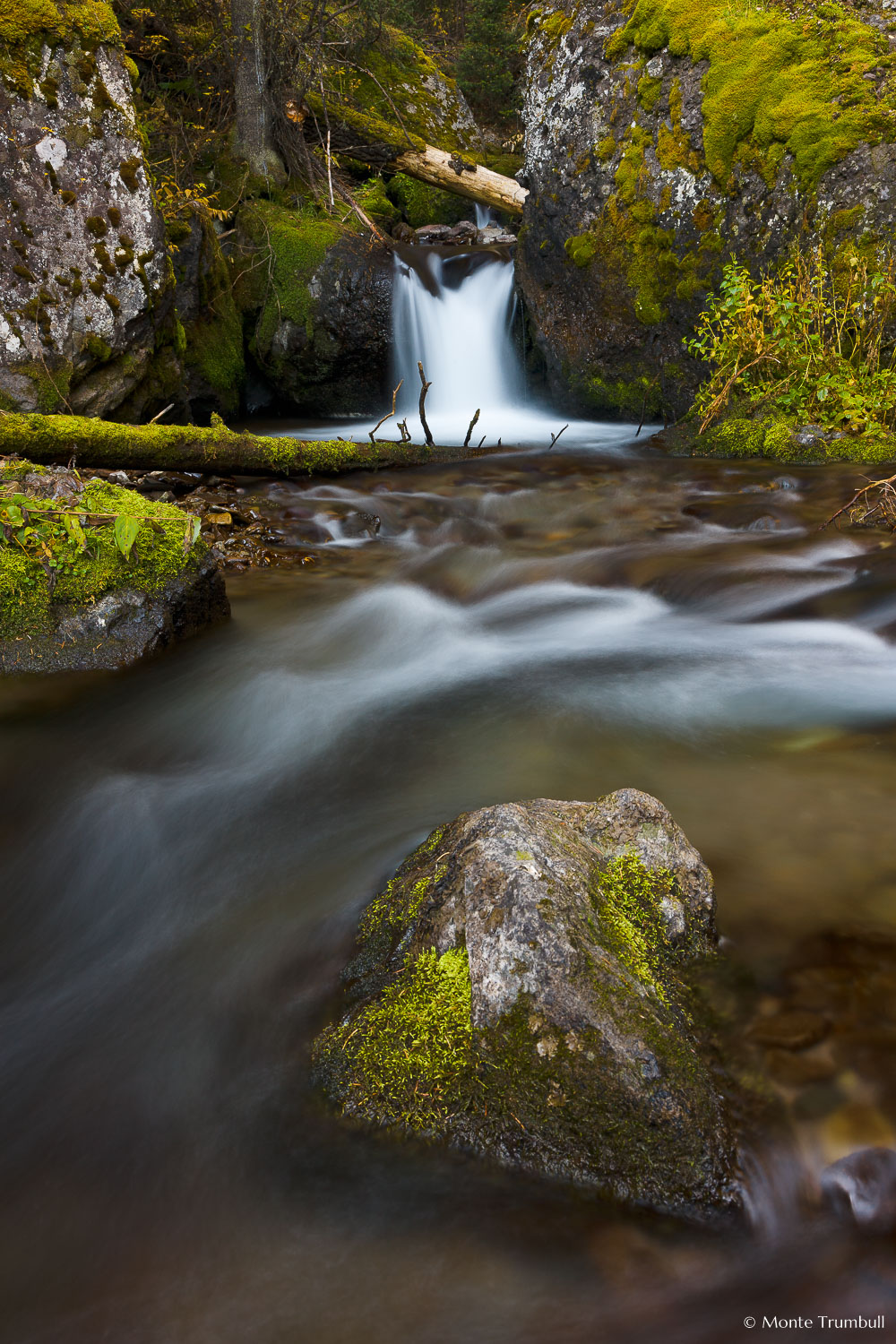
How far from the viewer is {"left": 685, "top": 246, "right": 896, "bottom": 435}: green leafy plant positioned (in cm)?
728

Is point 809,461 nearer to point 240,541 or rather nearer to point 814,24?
point 814,24

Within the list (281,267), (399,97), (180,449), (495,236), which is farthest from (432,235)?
(180,449)

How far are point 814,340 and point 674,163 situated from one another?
3004mm

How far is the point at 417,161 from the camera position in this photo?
14.4m

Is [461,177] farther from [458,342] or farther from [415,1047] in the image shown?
[415,1047]

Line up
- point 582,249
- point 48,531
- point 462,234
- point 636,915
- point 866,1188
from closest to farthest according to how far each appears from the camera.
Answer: point 866,1188 → point 636,915 → point 48,531 → point 582,249 → point 462,234

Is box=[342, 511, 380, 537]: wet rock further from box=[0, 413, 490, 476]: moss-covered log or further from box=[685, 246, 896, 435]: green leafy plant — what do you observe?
box=[685, 246, 896, 435]: green leafy plant

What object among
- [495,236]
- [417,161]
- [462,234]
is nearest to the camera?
[417,161]

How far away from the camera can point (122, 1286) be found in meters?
1.54

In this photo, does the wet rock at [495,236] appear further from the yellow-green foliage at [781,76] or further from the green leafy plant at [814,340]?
the green leafy plant at [814,340]

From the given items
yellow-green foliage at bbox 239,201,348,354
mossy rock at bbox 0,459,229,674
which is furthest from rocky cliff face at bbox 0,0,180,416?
mossy rock at bbox 0,459,229,674

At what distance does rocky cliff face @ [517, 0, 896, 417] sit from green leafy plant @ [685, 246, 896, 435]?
386 millimetres

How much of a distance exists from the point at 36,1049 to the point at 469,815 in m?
1.35

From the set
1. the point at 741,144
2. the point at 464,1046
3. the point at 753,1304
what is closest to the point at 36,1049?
the point at 464,1046
